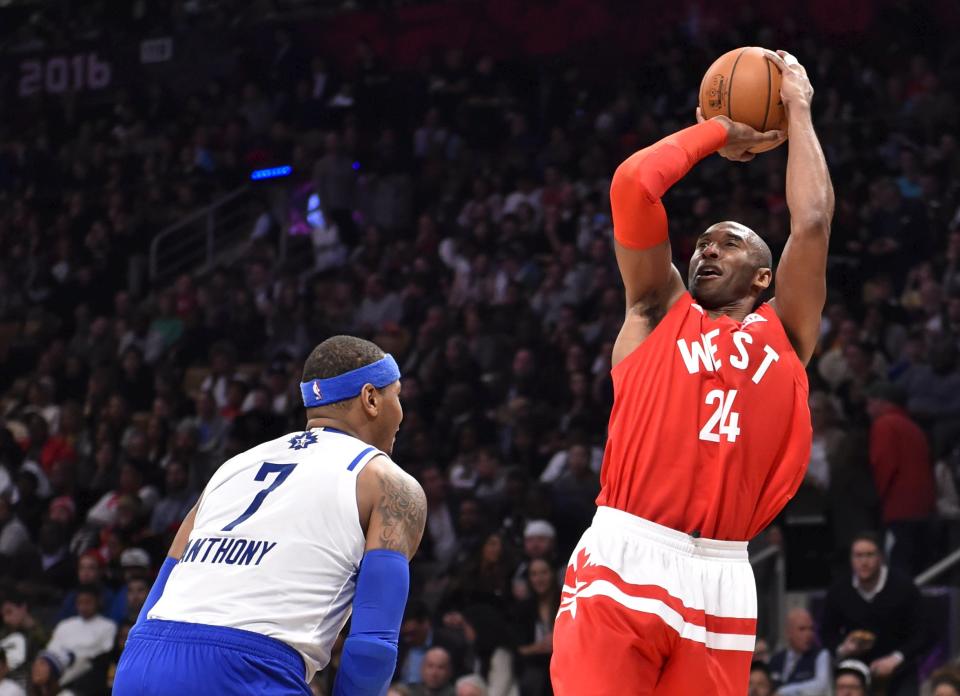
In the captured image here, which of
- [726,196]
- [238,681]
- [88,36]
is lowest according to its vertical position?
[238,681]

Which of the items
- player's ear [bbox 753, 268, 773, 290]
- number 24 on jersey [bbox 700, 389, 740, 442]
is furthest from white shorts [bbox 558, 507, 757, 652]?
player's ear [bbox 753, 268, 773, 290]

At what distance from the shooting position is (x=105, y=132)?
21922mm

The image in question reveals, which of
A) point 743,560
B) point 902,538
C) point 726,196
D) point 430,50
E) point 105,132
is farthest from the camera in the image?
point 105,132

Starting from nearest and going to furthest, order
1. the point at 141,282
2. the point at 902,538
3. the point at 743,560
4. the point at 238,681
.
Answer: the point at 238,681, the point at 743,560, the point at 902,538, the point at 141,282

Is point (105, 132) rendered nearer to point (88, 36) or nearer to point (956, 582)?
point (88, 36)

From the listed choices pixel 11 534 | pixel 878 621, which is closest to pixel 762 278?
pixel 878 621

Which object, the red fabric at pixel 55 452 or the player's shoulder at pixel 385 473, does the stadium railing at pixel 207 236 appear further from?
the player's shoulder at pixel 385 473

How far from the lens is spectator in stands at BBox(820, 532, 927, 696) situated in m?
8.72

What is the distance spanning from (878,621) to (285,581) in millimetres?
5669

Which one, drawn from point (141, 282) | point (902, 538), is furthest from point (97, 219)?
point (902, 538)

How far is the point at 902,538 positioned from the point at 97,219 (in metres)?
12.4

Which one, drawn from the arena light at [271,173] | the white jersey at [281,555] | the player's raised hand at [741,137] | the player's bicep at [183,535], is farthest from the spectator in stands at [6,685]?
the arena light at [271,173]

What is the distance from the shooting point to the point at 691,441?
175 inches

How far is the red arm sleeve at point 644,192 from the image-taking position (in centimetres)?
454
